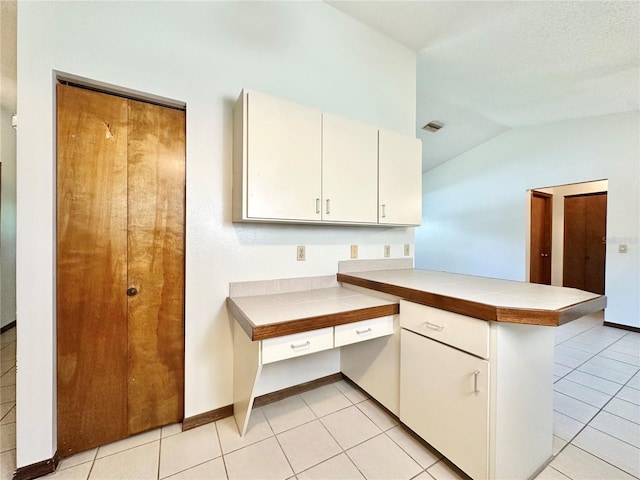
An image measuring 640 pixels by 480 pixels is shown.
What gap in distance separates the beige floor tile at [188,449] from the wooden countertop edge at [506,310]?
4.66 ft

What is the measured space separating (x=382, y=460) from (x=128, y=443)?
1.45 metres

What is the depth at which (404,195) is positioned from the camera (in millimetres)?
2203

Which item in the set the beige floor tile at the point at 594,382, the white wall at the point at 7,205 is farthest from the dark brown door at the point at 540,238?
the white wall at the point at 7,205

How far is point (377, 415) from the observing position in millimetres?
1812

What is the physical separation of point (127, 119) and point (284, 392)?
208cm

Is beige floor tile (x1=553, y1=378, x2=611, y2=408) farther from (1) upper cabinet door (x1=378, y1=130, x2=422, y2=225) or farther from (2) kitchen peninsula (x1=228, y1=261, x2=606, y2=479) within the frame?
(1) upper cabinet door (x1=378, y1=130, x2=422, y2=225)

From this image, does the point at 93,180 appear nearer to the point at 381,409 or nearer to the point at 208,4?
the point at 208,4

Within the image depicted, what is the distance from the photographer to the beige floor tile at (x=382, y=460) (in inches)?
53.6

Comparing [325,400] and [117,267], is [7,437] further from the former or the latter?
[325,400]

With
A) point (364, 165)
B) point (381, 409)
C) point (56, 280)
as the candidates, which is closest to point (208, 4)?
point (364, 165)

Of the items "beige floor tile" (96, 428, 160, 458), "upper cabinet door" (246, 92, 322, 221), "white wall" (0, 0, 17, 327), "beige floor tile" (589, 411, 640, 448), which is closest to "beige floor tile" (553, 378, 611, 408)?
"beige floor tile" (589, 411, 640, 448)

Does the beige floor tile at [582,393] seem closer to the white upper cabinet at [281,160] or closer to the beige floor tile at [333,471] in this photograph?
the beige floor tile at [333,471]

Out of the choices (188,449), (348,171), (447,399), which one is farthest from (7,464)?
(348,171)

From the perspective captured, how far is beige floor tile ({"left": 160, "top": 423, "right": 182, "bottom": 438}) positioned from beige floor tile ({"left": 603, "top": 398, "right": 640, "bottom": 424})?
290 cm
